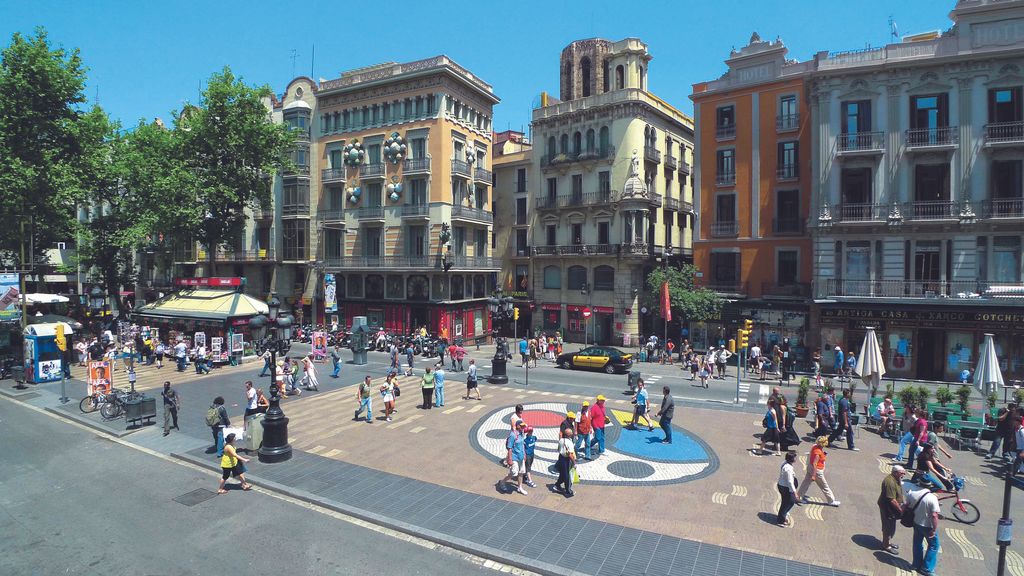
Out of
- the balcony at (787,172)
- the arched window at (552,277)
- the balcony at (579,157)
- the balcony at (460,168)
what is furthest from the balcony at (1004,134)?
the balcony at (460,168)

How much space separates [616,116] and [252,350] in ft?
99.4

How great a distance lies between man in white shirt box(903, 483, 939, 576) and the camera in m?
9.20

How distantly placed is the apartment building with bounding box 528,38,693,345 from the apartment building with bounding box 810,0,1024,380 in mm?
12725

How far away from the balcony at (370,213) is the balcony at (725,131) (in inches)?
991

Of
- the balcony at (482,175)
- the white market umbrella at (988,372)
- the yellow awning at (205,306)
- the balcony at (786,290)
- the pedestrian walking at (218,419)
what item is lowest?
the pedestrian walking at (218,419)

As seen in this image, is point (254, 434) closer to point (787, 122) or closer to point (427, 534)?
point (427, 534)

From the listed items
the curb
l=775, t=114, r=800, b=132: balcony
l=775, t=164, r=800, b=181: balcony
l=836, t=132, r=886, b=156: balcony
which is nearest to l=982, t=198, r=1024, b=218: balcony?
l=836, t=132, r=886, b=156: balcony

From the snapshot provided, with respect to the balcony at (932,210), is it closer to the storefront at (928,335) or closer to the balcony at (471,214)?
the storefront at (928,335)

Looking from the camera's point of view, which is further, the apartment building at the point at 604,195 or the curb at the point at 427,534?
the apartment building at the point at 604,195

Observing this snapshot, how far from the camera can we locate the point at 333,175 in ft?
146

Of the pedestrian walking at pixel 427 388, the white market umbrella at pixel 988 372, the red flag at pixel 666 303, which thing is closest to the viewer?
the white market umbrella at pixel 988 372

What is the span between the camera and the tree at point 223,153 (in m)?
36.1

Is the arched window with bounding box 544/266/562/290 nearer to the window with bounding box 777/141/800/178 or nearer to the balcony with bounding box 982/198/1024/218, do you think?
the window with bounding box 777/141/800/178

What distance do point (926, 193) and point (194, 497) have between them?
34.7 meters
